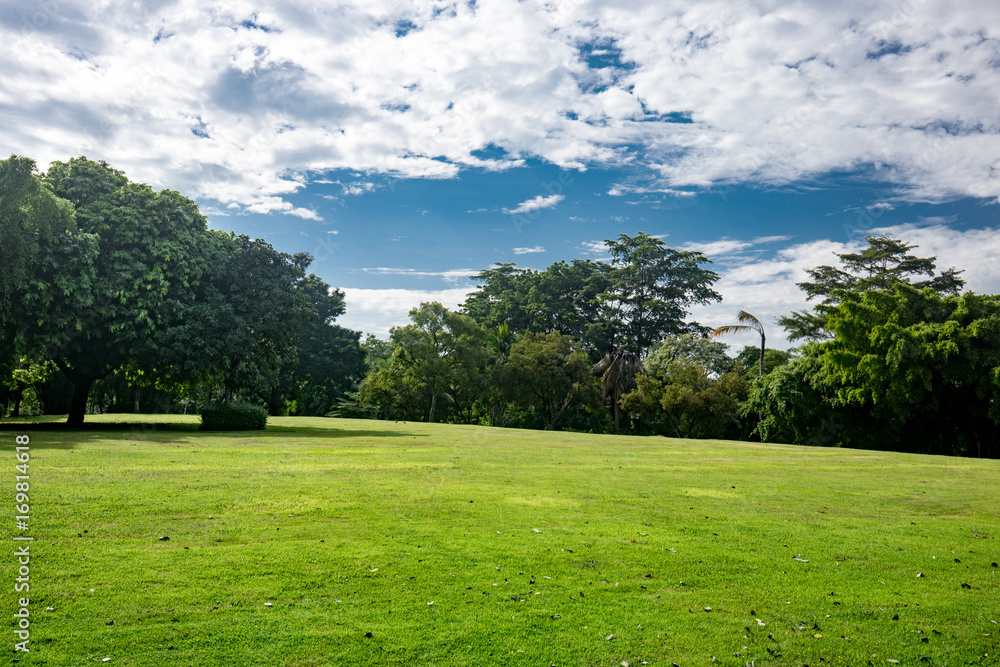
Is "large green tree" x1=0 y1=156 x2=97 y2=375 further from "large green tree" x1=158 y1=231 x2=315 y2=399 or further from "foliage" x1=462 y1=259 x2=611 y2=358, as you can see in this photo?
"foliage" x1=462 y1=259 x2=611 y2=358

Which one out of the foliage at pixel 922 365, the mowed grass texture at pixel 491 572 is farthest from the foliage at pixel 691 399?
the mowed grass texture at pixel 491 572

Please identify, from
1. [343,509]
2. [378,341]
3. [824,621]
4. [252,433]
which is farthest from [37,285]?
[378,341]

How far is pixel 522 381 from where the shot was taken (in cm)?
4747

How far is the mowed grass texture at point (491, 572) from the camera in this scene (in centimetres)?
483

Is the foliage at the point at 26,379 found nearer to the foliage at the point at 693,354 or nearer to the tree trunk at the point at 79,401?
the tree trunk at the point at 79,401

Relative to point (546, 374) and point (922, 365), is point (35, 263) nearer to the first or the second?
point (546, 374)

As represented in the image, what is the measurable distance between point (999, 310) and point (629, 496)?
28161 mm

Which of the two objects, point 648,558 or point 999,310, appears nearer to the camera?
point 648,558

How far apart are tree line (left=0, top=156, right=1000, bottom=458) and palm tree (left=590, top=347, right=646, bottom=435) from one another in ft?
0.56

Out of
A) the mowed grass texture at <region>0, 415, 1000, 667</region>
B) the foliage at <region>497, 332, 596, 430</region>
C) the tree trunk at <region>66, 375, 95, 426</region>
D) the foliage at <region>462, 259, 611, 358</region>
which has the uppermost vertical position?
the foliage at <region>462, 259, 611, 358</region>

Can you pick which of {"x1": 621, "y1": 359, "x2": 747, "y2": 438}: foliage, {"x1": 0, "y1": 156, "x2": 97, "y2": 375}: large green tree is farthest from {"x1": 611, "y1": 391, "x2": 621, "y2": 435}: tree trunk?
{"x1": 0, "y1": 156, "x2": 97, "y2": 375}: large green tree

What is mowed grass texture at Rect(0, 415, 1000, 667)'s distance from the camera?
4.83 meters

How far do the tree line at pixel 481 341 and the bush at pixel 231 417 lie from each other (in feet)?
3.29

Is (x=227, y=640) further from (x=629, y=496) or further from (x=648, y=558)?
(x=629, y=496)
